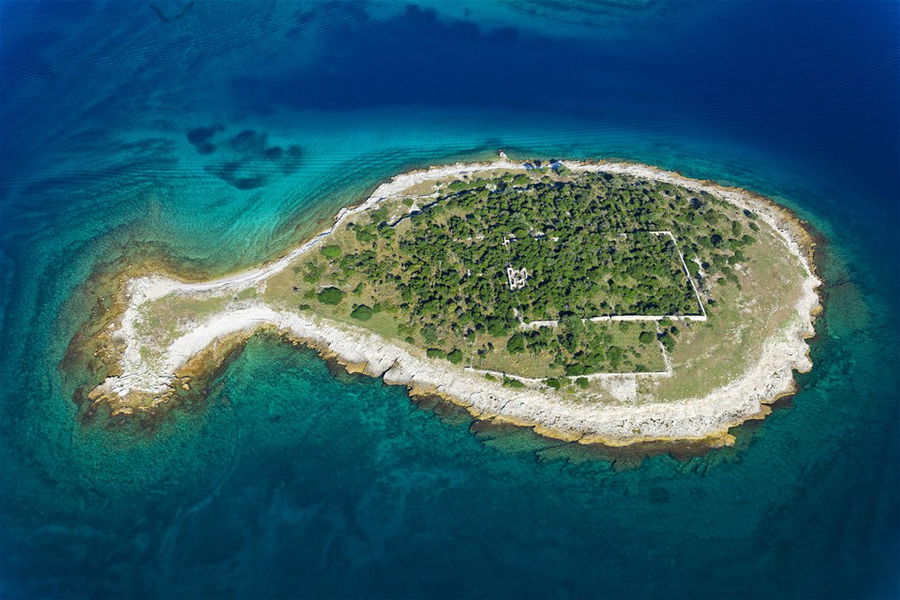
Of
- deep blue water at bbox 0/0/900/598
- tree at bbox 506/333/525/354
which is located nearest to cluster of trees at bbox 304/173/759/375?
tree at bbox 506/333/525/354

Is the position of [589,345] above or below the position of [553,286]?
below

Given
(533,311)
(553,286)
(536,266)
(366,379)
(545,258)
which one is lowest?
(366,379)

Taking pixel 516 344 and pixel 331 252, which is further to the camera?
pixel 331 252

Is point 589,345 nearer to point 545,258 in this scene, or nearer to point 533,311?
point 533,311

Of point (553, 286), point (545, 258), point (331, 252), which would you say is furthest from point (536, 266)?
point (331, 252)

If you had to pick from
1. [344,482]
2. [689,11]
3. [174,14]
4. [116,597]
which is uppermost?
[689,11]

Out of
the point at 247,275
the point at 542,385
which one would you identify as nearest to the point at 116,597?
the point at 247,275

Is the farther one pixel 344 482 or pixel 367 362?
pixel 367 362

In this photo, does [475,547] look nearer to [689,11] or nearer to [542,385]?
[542,385]
